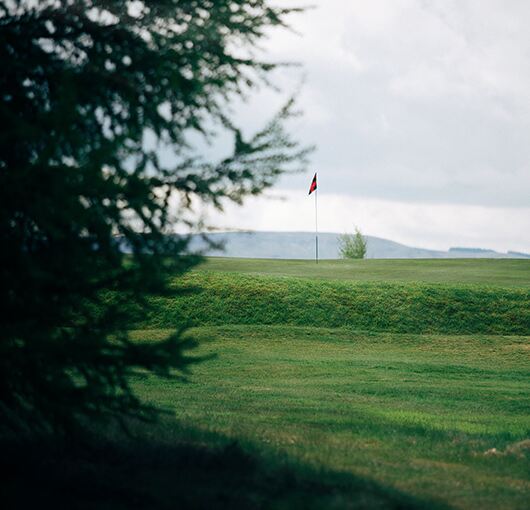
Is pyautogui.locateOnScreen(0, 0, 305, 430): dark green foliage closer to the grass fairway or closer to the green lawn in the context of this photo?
the grass fairway

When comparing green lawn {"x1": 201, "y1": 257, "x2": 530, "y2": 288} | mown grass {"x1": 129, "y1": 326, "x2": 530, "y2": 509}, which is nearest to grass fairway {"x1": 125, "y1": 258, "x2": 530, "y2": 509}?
mown grass {"x1": 129, "y1": 326, "x2": 530, "y2": 509}

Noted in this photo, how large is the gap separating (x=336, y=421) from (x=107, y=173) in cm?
638

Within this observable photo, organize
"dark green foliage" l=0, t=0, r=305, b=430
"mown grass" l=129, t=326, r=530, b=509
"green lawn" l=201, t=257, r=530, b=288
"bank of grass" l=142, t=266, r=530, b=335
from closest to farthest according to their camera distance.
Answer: "dark green foliage" l=0, t=0, r=305, b=430
"mown grass" l=129, t=326, r=530, b=509
"bank of grass" l=142, t=266, r=530, b=335
"green lawn" l=201, t=257, r=530, b=288

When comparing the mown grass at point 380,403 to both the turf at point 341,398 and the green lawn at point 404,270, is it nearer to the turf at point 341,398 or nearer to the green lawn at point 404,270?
the turf at point 341,398

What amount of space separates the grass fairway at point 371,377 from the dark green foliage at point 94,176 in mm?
1122

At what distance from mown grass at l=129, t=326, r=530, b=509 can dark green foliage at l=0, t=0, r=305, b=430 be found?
1096 mm

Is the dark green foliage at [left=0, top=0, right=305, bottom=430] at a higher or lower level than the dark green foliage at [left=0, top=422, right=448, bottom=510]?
higher

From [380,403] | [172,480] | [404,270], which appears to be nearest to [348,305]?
[404,270]

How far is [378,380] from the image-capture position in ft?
56.5

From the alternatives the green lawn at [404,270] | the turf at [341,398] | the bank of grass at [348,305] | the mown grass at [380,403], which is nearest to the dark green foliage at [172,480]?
the turf at [341,398]

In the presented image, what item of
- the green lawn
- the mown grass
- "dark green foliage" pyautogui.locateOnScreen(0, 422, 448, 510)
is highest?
the green lawn

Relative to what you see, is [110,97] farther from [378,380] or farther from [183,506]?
[378,380]

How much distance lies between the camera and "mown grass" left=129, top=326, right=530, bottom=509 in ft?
25.8

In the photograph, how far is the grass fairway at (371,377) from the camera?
7930 millimetres
